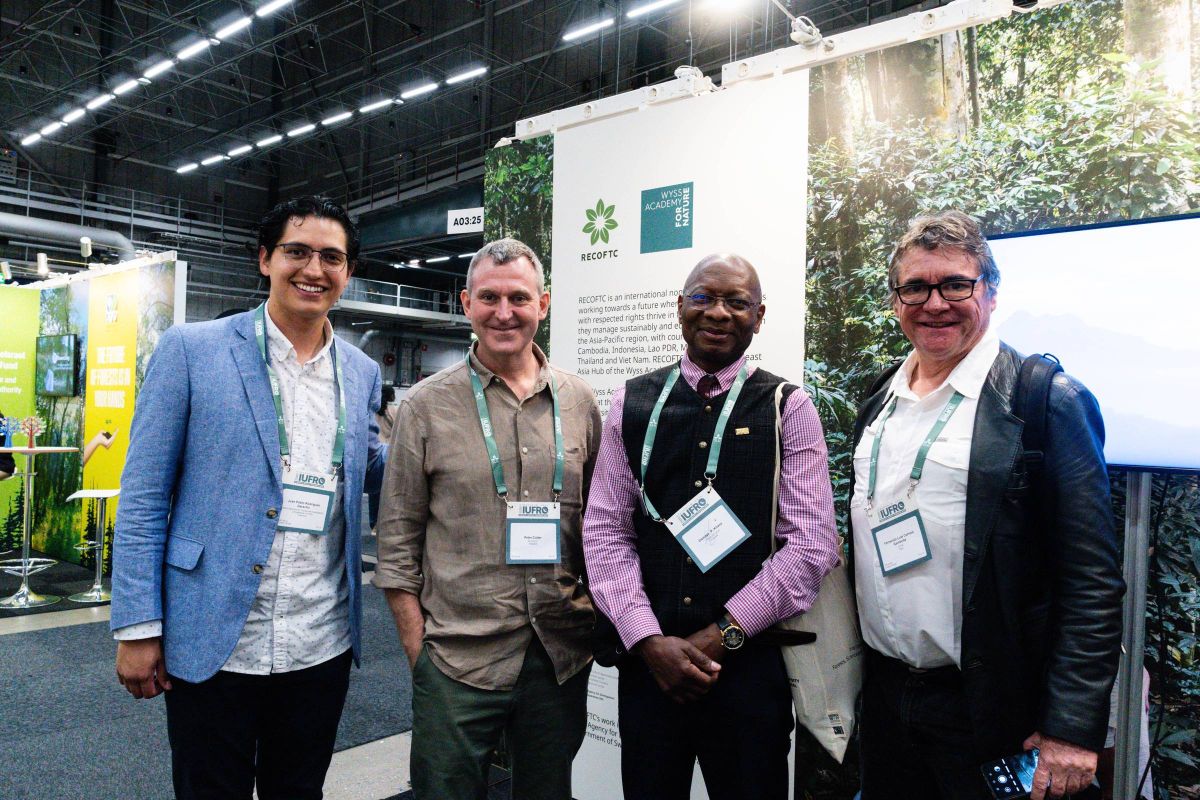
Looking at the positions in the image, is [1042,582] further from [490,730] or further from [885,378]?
[490,730]

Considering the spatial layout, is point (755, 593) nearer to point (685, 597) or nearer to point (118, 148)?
point (685, 597)

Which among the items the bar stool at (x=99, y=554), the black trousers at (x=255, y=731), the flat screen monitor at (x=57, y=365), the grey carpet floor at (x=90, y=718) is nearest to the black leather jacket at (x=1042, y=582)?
the black trousers at (x=255, y=731)

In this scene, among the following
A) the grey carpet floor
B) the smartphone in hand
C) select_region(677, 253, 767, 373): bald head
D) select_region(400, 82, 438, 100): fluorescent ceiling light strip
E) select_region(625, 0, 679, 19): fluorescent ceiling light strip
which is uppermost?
select_region(400, 82, 438, 100): fluorescent ceiling light strip

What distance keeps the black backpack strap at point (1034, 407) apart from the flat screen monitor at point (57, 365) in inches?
311

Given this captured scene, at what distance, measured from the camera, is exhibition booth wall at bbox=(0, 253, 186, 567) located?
6.09 m

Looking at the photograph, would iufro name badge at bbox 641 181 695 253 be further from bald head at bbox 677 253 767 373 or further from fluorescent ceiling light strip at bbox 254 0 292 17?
fluorescent ceiling light strip at bbox 254 0 292 17

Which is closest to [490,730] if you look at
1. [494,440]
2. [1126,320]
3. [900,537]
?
[494,440]

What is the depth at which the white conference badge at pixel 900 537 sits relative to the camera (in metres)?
1.42

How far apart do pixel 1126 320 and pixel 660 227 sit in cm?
145

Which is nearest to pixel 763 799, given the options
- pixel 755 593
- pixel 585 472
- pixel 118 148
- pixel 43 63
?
pixel 755 593

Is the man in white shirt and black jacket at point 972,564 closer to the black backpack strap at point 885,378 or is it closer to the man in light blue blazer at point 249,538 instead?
the black backpack strap at point 885,378

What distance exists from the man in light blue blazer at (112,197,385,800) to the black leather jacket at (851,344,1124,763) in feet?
4.23

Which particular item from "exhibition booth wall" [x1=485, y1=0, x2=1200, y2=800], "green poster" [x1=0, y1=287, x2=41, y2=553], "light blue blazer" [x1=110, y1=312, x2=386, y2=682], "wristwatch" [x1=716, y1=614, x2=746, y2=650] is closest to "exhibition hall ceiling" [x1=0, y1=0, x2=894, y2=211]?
"green poster" [x1=0, y1=287, x2=41, y2=553]

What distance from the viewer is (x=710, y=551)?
4.91 ft
